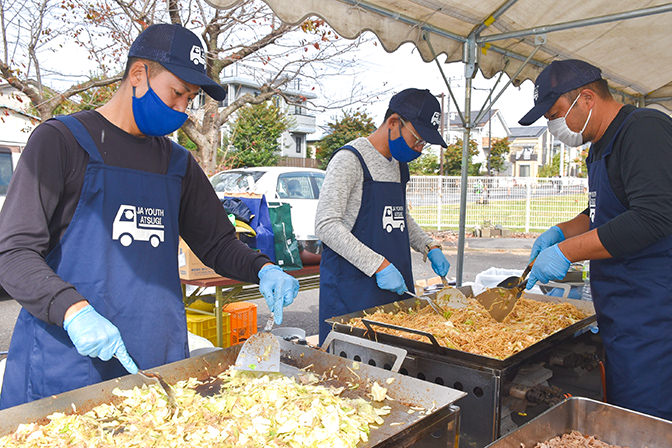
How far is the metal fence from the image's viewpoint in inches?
680

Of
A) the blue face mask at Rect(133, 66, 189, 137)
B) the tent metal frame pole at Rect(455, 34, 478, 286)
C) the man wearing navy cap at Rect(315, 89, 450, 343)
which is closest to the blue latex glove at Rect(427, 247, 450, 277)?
the man wearing navy cap at Rect(315, 89, 450, 343)

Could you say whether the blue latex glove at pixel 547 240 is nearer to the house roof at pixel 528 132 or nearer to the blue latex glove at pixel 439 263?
the blue latex glove at pixel 439 263

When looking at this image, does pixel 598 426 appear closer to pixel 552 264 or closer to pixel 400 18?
pixel 552 264

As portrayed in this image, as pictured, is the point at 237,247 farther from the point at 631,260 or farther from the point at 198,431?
the point at 631,260

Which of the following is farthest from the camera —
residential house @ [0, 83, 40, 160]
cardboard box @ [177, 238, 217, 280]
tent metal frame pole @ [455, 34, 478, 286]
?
residential house @ [0, 83, 40, 160]

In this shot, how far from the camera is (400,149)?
3.09 meters

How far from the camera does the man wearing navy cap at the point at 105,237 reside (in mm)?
1595

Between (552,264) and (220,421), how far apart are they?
180 cm

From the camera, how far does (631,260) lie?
90.1 inches

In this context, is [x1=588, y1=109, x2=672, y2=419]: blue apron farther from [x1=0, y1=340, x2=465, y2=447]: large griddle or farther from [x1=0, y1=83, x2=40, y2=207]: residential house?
[x1=0, y1=83, x2=40, y2=207]: residential house

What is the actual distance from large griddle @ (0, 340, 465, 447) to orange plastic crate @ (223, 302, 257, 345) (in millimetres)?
3467

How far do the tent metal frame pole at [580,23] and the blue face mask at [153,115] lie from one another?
3063 mm

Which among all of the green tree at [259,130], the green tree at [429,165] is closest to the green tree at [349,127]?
the green tree at [259,130]

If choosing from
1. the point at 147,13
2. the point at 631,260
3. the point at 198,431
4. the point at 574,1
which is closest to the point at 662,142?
the point at 631,260
